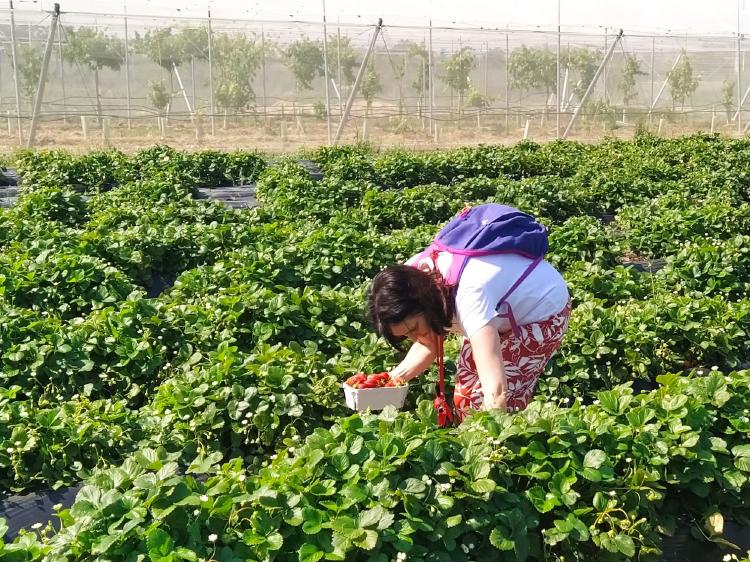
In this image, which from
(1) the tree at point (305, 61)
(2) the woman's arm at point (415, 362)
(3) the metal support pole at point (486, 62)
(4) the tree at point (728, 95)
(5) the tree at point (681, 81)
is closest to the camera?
(2) the woman's arm at point (415, 362)

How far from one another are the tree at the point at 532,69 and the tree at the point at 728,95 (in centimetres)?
674

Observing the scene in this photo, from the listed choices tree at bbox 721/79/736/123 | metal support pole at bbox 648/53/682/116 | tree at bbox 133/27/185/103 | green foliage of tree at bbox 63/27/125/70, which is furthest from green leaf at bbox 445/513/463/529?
tree at bbox 721/79/736/123

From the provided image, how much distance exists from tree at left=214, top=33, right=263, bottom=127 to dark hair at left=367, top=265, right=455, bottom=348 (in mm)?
18757

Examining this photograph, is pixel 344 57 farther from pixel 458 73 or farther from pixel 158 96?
pixel 158 96

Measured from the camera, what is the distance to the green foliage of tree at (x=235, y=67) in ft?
69.2

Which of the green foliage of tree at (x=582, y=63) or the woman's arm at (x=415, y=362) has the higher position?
the green foliage of tree at (x=582, y=63)

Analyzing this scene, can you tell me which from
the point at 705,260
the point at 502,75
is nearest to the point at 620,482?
the point at 705,260

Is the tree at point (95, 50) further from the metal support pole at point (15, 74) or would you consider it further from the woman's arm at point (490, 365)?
the woman's arm at point (490, 365)

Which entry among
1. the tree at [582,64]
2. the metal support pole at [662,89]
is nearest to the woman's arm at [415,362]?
the tree at [582,64]

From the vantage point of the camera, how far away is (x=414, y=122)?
22281 millimetres

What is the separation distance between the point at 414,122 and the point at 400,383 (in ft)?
63.0

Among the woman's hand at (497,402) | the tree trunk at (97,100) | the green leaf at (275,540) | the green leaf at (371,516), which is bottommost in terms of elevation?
the green leaf at (275,540)

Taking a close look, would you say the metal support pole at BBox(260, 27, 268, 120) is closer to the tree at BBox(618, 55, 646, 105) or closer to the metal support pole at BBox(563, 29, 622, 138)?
the metal support pole at BBox(563, 29, 622, 138)

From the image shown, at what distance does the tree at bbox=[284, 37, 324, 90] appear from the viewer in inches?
866
